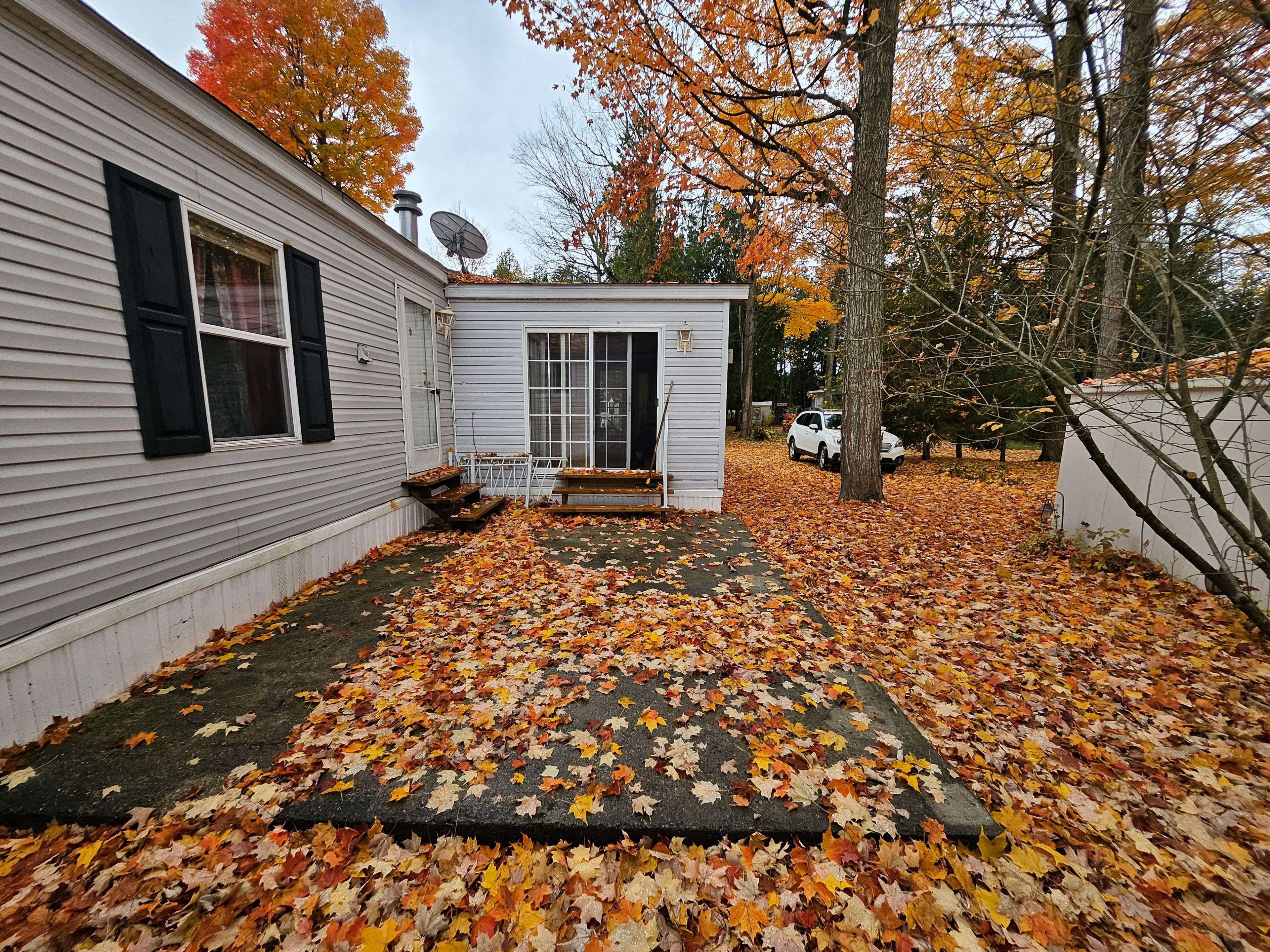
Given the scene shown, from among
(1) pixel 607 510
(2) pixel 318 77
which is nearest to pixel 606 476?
(1) pixel 607 510

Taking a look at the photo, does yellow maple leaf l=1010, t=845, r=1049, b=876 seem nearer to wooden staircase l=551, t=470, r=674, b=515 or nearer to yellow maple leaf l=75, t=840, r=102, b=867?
yellow maple leaf l=75, t=840, r=102, b=867

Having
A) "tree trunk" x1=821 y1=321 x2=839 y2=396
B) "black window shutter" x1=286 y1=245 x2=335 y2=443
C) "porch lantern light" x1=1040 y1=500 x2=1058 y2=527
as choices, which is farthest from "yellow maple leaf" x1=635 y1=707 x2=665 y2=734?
"tree trunk" x1=821 y1=321 x2=839 y2=396

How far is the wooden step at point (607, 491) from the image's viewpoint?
686 centimetres

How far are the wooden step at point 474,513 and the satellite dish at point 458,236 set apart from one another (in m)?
4.23

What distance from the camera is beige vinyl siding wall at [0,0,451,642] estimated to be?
7.50ft

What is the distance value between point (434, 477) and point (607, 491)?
2396 millimetres

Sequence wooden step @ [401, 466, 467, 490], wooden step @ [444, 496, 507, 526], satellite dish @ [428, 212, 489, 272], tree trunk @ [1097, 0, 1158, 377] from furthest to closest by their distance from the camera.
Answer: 1. satellite dish @ [428, 212, 489, 272]
2. wooden step @ [444, 496, 507, 526]
3. wooden step @ [401, 466, 467, 490]
4. tree trunk @ [1097, 0, 1158, 377]

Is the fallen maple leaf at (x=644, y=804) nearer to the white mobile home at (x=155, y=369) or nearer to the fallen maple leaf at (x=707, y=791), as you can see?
the fallen maple leaf at (x=707, y=791)

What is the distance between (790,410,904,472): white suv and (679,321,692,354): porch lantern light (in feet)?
14.5

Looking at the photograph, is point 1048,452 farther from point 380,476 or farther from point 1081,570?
point 380,476

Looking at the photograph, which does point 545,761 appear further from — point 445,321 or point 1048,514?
point 1048,514

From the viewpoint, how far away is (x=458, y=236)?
25.5 feet

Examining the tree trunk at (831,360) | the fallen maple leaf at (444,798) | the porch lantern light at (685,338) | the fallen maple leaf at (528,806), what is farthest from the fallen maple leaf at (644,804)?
the tree trunk at (831,360)

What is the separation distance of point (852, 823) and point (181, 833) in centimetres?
272
